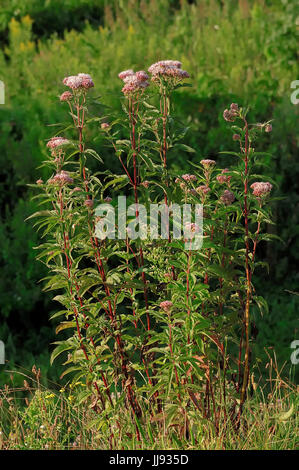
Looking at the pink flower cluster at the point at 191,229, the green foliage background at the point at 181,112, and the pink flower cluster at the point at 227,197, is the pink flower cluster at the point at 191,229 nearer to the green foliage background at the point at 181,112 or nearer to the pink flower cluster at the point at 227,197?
the pink flower cluster at the point at 227,197

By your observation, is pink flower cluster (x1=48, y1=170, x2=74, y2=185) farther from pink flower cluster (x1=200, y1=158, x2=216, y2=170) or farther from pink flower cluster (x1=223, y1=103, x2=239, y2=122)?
pink flower cluster (x1=223, y1=103, x2=239, y2=122)

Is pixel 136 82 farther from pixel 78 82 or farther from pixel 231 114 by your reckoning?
pixel 231 114

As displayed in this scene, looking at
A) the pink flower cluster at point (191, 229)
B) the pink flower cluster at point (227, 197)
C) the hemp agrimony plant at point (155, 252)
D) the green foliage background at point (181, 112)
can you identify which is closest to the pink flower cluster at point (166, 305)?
the hemp agrimony plant at point (155, 252)

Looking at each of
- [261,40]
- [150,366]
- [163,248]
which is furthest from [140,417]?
[261,40]

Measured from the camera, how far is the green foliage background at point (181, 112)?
585 cm

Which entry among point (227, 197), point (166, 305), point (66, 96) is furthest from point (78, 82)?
point (166, 305)

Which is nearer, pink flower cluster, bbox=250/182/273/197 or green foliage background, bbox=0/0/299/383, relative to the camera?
pink flower cluster, bbox=250/182/273/197

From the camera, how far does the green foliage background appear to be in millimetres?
5852

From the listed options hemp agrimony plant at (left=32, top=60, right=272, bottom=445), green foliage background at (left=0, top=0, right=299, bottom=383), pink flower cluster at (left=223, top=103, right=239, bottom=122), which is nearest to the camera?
hemp agrimony plant at (left=32, top=60, right=272, bottom=445)

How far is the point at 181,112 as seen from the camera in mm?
6758

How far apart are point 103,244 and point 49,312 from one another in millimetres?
2588

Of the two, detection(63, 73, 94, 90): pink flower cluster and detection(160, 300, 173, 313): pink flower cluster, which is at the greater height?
detection(63, 73, 94, 90): pink flower cluster

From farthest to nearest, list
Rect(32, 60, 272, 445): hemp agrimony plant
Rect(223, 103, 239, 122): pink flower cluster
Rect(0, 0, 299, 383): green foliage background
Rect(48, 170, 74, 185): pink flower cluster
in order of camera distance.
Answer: Rect(0, 0, 299, 383): green foliage background < Rect(223, 103, 239, 122): pink flower cluster < Rect(32, 60, 272, 445): hemp agrimony plant < Rect(48, 170, 74, 185): pink flower cluster

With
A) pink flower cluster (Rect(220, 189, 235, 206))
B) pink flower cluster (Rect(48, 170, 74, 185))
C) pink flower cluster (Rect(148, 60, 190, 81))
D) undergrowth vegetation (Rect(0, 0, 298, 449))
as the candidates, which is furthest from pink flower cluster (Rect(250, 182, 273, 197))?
pink flower cluster (Rect(48, 170, 74, 185))
